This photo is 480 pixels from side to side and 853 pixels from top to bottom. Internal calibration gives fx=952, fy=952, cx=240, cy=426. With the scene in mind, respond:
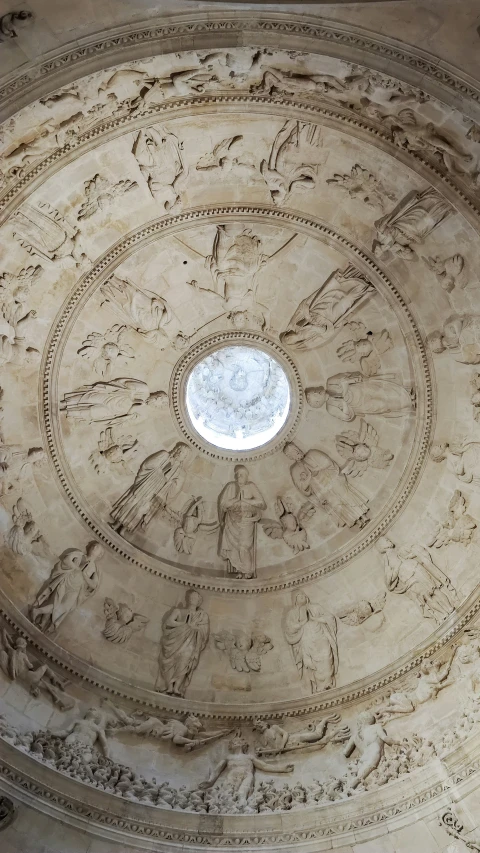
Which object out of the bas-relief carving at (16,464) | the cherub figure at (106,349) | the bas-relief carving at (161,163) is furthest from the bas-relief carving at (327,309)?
the bas-relief carving at (16,464)

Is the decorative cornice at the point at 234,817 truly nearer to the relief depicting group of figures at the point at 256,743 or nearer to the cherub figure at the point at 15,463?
the relief depicting group of figures at the point at 256,743

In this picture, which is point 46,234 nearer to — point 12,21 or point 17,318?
point 17,318

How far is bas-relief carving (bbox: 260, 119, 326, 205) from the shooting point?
15.9 m

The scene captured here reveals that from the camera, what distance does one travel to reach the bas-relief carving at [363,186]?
1634cm

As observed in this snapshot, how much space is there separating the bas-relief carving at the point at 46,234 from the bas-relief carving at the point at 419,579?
322 inches

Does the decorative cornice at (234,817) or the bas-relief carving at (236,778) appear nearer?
the decorative cornice at (234,817)

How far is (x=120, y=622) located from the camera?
18.7 meters

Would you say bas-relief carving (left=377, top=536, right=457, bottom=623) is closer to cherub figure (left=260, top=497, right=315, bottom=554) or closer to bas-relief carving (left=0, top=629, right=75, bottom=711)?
cherub figure (left=260, top=497, right=315, bottom=554)

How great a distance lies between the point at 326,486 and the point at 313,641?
3.12 meters

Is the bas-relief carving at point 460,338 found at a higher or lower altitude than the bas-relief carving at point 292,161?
lower

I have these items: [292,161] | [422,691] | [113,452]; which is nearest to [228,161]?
[292,161]

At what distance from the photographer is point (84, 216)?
16.6m

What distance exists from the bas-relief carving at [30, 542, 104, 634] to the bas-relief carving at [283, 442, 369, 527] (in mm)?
4320

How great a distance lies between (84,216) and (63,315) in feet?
6.50
